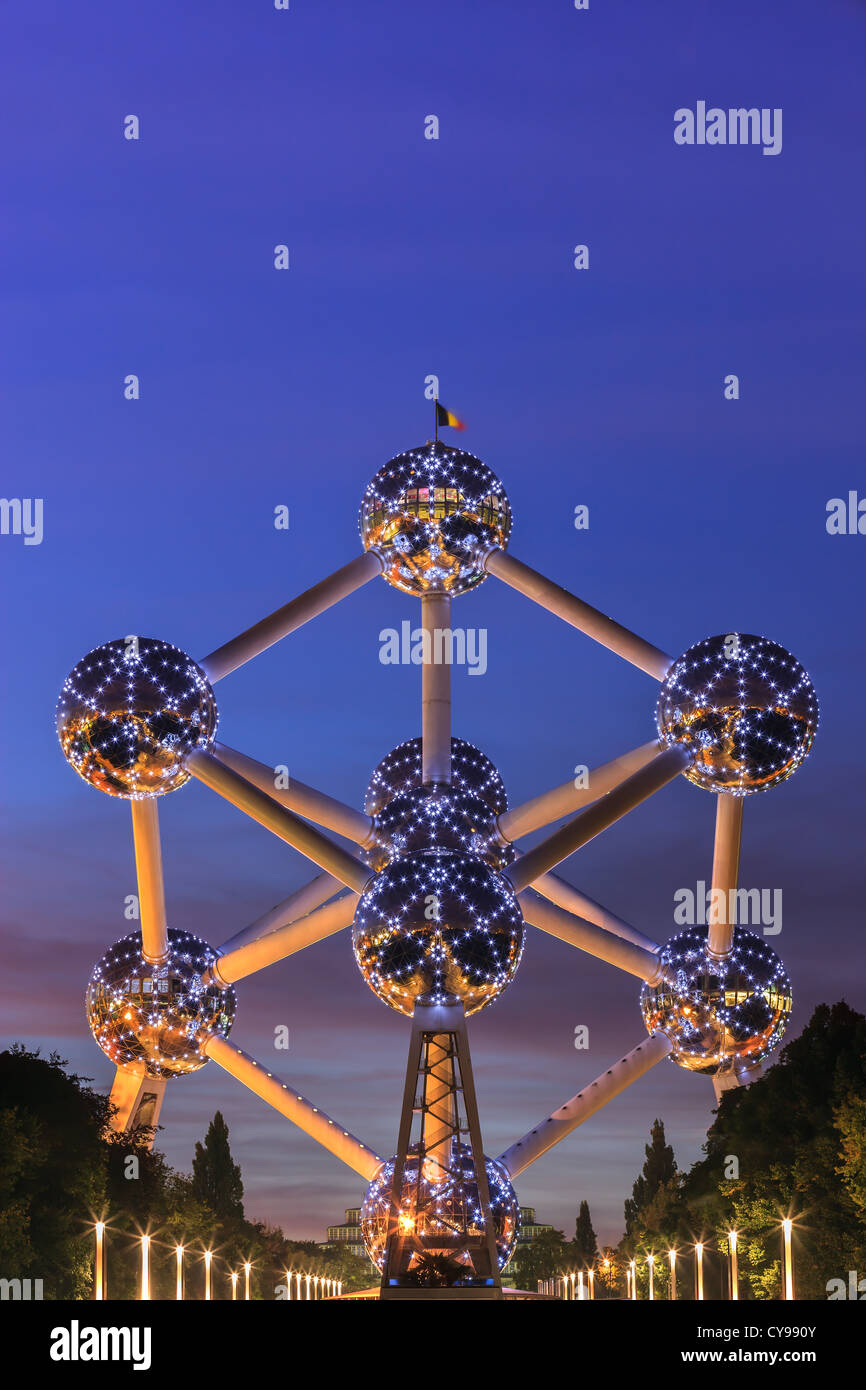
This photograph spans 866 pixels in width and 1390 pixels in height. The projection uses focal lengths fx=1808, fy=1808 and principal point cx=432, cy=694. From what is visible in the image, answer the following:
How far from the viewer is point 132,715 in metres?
33.7

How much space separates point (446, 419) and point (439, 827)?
1318 cm

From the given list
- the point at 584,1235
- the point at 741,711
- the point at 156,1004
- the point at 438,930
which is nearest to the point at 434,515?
the point at 741,711

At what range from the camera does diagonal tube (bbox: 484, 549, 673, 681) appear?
3703 cm

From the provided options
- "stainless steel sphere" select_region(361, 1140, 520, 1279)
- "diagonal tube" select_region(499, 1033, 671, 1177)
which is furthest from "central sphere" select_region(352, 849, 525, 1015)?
"diagonal tube" select_region(499, 1033, 671, 1177)

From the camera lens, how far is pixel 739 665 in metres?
34.7

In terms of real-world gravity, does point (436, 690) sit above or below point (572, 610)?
below

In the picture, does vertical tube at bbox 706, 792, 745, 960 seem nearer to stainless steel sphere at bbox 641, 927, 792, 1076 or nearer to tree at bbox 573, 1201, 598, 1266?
stainless steel sphere at bbox 641, 927, 792, 1076

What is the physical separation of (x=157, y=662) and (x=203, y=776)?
250 centimetres

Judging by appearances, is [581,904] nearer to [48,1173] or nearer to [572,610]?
[572,610]

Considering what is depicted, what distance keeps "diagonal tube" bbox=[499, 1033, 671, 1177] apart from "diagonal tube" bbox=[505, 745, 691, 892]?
790 centimetres

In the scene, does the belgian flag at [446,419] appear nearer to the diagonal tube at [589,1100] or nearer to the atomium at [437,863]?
the atomium at [437,863]

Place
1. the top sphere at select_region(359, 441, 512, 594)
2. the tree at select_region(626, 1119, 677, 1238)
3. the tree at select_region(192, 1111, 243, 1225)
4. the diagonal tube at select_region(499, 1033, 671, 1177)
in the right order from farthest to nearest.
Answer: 1. the tree at select_region(626, 1119, 677, 1238)
2. the tree at select_region(192, 1111, 243, 1225)
3. the diagonal tube at select_region(499, 1033, 671, 1177)
4. the top sphere at select_region(359, 441, 512, 594)
